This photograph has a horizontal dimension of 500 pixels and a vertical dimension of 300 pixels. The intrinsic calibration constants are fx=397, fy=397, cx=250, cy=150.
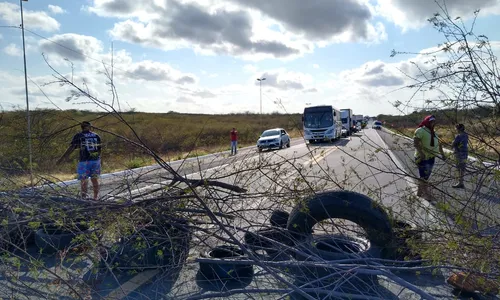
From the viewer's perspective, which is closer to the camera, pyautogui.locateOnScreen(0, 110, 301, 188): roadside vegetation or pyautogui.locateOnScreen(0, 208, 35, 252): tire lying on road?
pyautogui.locateOnScreen(0, 208, 35, 252): tire lying on road

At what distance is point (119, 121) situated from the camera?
4098 millimetres

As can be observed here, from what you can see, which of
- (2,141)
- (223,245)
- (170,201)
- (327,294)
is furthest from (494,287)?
(2,141)

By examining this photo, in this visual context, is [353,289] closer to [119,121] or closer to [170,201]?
[170,201]

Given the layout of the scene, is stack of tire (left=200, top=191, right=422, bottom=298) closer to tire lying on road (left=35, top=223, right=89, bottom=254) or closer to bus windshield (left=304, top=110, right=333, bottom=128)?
tire lying on road (left=35, top=223, right=89, bottom=254)

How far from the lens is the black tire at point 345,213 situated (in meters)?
3.92

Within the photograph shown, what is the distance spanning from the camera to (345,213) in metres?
4.03

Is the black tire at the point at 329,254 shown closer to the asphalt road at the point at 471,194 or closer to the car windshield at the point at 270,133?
the asphalt road at the point at 471,194

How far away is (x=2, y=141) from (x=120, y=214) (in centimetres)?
384

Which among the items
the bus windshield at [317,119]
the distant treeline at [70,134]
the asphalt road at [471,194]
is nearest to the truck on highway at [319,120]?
the bus windshield at [317,119]

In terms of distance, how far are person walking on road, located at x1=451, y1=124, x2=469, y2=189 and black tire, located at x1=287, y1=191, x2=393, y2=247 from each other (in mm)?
831

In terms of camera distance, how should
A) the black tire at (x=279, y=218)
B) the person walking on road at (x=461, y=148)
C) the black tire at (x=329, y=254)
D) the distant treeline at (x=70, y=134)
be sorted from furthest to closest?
the black tire at (x=279, y=218)
the distant treeline at (x=70, y=134)
the person walking on road at (x=461, y=148)
the black tire at (x=329, y=254)

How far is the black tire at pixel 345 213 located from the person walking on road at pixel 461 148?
2.72 ft

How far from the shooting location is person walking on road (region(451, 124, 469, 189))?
371cm

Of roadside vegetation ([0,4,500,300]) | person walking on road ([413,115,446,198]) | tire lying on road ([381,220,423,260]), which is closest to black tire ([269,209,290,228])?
roadside vegetation ([0,4,500,300])
